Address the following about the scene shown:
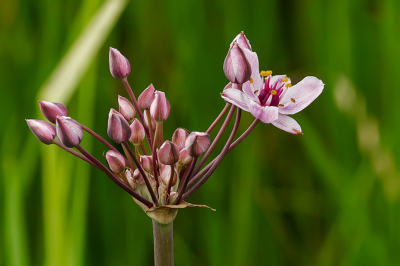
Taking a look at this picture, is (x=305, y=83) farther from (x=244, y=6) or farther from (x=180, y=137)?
(x=244, y=6)

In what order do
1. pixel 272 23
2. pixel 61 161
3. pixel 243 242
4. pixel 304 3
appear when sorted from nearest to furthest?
1. pixel 61 161
2. pixel 243 242
3. pixel 272 23
4. pixel 304 3

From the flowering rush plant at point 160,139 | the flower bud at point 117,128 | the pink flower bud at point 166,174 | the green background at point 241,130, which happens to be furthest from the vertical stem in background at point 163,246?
the green background at point 241,130

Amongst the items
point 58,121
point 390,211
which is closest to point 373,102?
point 390,211

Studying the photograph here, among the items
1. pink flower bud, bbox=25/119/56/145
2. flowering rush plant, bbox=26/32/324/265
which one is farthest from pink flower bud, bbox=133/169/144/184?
pink flower bud, bbox=25/119/56/145

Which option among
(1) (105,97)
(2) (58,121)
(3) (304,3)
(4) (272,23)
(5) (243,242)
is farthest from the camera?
(3) (304,3)

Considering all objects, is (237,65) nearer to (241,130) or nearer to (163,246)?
(163,246)

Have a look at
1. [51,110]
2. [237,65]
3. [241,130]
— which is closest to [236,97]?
[237,65]
